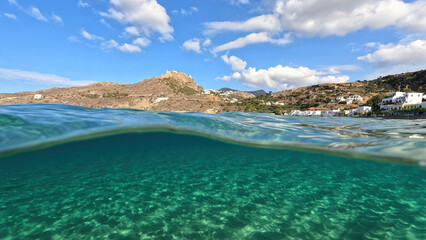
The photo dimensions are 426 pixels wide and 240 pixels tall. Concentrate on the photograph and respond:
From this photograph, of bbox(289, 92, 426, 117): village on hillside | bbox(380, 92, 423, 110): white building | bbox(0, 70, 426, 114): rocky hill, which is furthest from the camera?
bbox(0, 70, 426, 114): rocky hill

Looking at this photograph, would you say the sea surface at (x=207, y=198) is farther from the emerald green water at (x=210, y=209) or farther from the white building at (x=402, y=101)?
the white building at (x=402, y=101)

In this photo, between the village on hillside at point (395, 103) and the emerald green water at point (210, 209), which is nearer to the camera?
the emerald green water at point (210, 209)

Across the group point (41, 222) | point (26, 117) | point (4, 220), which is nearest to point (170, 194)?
point (41, 222)

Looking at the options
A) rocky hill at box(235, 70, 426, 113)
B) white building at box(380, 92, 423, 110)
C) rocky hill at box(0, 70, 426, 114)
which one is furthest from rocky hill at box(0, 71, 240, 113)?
white building at box(380, 92, 423, 110)

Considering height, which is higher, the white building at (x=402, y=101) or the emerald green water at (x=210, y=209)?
the white building at (x=402, y=101)

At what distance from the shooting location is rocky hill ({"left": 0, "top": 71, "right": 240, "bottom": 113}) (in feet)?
358

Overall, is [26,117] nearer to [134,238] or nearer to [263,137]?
[134,238]

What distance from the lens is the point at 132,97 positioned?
429ft

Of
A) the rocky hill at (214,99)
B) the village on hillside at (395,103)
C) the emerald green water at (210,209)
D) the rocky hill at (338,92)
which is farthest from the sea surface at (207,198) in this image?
the rocky hill at (338,92)

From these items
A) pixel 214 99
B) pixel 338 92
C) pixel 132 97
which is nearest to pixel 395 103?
pixel 338 92

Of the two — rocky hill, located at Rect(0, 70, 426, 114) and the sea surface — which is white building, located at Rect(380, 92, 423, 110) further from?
the sea surface

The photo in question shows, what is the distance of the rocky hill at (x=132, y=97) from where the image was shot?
358ft

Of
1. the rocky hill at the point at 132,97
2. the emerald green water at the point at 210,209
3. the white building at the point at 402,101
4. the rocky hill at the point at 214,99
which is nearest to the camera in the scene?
the emerald green water at the point at 210,209

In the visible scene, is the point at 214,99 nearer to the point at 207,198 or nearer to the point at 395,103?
Answer: the point at 395,103
